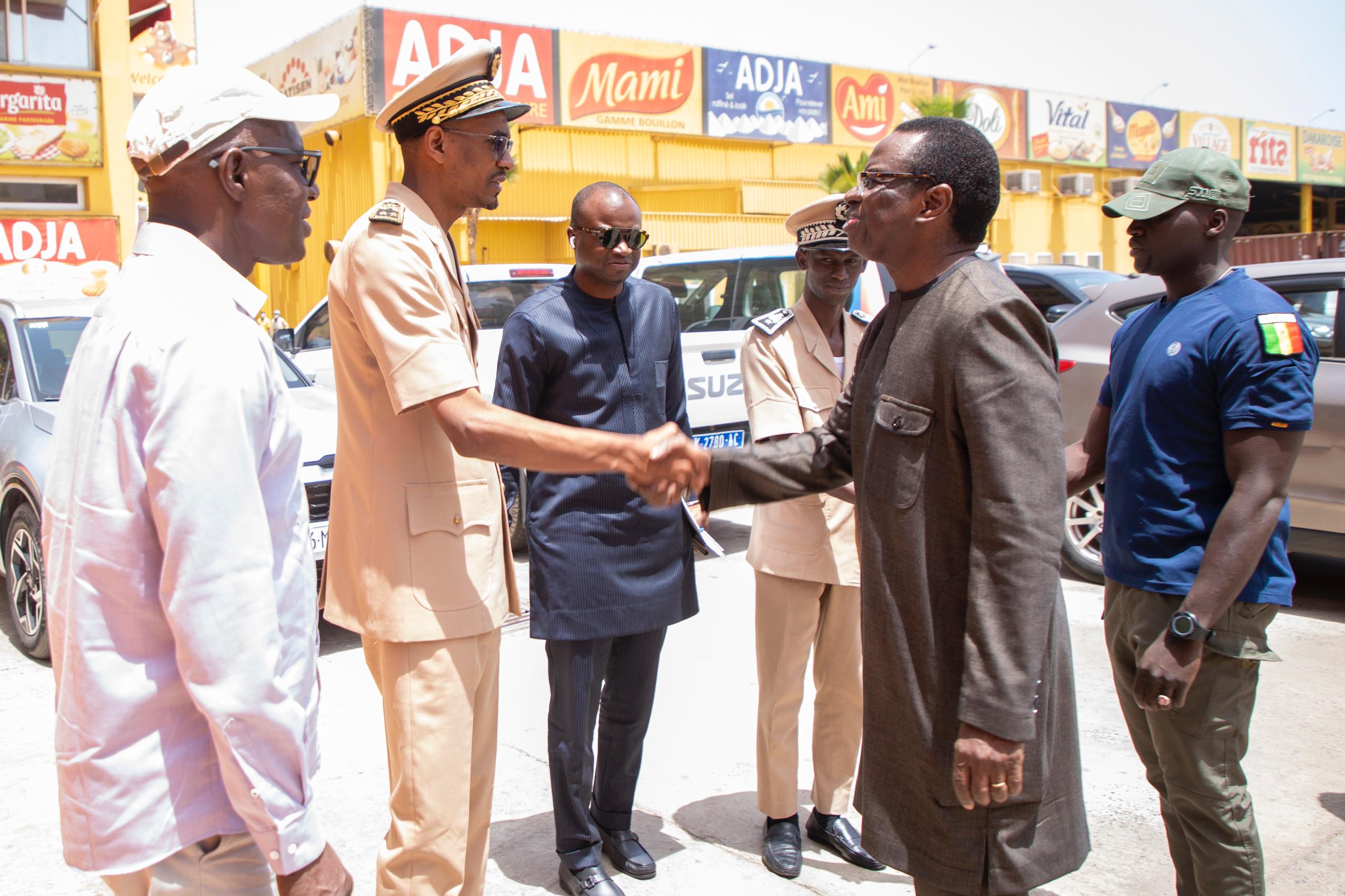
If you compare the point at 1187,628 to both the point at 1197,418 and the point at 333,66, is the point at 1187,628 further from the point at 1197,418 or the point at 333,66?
the point at 333,66


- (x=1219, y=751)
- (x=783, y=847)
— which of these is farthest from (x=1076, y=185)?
(x=1219, y=751)

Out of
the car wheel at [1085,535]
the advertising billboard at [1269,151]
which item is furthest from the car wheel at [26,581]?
the advertising billboard at [1269,151]

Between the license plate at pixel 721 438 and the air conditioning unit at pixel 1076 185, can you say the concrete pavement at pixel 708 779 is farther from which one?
the air conditioning unit at pixel 1076 185

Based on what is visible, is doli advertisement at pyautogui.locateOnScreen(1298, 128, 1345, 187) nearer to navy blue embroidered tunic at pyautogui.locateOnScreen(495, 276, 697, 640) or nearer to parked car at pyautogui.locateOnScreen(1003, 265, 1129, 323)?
parked car at pyautogui.locateOnScreen(1003, 265, 1129, 323)

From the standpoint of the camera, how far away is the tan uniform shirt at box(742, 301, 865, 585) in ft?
11.5

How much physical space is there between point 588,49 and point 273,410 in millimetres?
23789

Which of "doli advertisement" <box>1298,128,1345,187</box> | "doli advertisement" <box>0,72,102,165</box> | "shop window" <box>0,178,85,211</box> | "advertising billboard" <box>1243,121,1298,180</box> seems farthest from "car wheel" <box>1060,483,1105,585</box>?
"doli advertisement" <box>1298,128,1345,187</box>

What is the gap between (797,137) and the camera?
26938 millimetres

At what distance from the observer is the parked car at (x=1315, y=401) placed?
5.83 m

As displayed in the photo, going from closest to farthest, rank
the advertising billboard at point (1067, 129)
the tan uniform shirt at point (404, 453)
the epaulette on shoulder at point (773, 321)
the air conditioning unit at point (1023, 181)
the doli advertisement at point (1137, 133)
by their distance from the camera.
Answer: the tan uniform shirt at point (404, 453) < the epaulette on shoulder at point (773, 321) < the air conditioning unit at point (1023, 181) < the advertising billboard at point (1067, 129) < the doli advertisement at point (1137, 133)

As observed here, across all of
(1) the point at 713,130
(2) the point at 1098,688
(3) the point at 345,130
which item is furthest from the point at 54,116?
(2) the point at 1098,688

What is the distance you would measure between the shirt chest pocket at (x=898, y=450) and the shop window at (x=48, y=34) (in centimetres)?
1792

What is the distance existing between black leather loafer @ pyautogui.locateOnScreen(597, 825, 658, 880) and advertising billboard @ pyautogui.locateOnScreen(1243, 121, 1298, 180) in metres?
38.5

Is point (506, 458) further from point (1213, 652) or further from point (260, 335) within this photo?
point (1213, 652)
